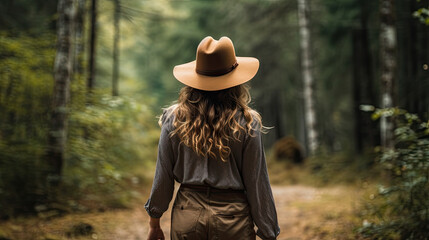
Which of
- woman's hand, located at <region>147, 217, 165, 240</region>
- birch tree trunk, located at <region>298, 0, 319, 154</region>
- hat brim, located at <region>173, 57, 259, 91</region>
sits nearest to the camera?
hat brim, located at <region>173, 57, 259, 91</region>

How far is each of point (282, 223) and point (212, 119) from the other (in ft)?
18.4

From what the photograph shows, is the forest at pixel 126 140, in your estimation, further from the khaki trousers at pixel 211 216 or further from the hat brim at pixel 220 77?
the khaki trousers at pixel 211 216

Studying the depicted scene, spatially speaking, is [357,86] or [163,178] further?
[357,86]

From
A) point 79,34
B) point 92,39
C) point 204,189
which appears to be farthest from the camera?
point 79,34

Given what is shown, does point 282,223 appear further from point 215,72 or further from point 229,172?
point 215,72

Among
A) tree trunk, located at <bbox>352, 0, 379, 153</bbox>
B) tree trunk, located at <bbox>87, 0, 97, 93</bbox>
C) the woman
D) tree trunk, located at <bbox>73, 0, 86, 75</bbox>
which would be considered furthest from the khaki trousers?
tree trunk, located at <bbox>352, 0, 379, 153</bbox>

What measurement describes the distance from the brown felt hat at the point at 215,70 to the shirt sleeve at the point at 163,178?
39 cm

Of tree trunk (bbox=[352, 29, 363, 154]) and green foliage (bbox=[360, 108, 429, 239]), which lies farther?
tree trunk (bbox=[352, 29, 363, 154])

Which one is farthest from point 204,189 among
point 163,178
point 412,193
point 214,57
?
point 412,193

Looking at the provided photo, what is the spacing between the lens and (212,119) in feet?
8.44

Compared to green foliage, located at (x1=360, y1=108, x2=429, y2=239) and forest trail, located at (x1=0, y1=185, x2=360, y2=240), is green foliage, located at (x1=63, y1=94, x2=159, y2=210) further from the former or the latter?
green foliage, located at (x1=360, y1=108, x2=429, y2=239)

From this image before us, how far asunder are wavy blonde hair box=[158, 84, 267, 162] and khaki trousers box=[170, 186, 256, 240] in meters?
0.28

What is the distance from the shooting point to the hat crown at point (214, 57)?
2662 millimetres

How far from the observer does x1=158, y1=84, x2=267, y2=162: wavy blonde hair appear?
253 cm
